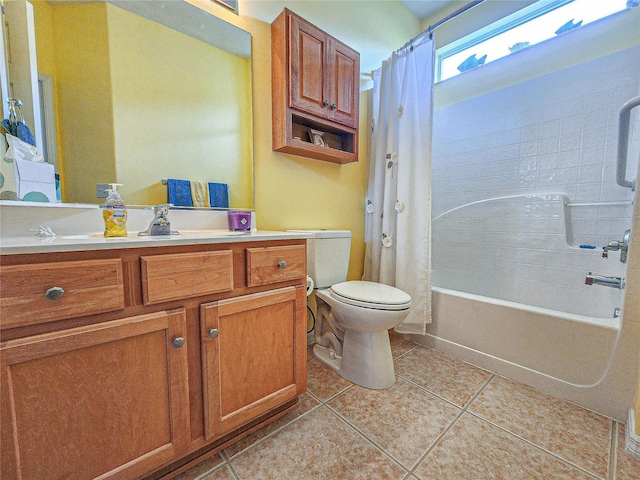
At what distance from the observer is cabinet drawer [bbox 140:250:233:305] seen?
0.72m

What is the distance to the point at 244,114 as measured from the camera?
1.41 meters

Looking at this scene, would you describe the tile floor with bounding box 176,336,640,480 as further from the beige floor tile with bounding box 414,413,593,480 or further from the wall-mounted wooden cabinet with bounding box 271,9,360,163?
the wall-mounted wooden cabinet with bounding box 271,9,360,163

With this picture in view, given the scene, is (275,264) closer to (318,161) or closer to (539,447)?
(318,161)

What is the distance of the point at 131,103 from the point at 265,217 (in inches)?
30.8

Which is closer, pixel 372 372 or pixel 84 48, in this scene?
pixel 84 48

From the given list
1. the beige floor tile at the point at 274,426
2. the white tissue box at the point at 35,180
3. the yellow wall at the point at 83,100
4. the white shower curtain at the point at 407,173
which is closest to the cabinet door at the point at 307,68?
the white shower curtain at the point at 407,173

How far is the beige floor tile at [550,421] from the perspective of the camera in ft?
3.09

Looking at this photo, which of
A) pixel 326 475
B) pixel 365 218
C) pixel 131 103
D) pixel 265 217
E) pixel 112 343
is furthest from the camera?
pixel 365 218

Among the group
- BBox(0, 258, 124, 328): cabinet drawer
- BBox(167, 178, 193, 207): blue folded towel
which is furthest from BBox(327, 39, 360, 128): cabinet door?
BBox(0, 258, 124, 328): cabinet drawer

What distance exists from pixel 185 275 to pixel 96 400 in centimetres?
37

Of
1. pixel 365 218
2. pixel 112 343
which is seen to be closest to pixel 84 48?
pixel 112 343

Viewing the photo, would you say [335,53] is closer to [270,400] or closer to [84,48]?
[84,48]

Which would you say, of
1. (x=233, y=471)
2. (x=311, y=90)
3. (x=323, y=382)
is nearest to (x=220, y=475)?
(x=233, y=471)

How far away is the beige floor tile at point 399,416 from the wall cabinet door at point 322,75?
153 centimetres
